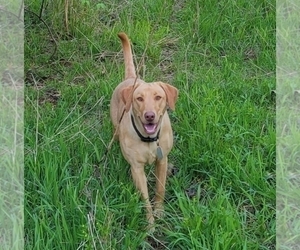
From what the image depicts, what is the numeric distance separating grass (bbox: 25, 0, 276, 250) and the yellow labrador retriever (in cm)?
9

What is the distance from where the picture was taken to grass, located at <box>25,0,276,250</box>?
3248 millimetres

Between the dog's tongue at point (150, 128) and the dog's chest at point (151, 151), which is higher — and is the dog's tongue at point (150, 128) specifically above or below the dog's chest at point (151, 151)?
above

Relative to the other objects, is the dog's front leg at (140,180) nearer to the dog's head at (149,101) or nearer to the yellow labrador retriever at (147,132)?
the yellow labrador retriever at (147,132)

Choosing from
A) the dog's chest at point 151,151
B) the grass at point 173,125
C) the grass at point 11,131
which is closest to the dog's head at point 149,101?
the dog's chest at point 151,151

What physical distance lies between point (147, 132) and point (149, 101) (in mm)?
179

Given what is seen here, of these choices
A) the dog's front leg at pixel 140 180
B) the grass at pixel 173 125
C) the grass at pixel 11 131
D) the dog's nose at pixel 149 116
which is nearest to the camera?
the grass at pixel 11 131

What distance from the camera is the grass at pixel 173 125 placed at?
10.7ft

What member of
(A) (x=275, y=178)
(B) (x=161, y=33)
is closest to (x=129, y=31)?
(B) (x=161, y=33)

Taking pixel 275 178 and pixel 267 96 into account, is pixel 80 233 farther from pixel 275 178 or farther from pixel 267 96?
pixel 267 96

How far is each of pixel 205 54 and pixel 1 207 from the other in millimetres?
2913

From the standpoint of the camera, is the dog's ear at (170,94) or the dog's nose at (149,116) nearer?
the dog's nose at (149,116)

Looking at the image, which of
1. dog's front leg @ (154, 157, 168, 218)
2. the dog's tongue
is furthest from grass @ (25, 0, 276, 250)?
the dog's tongue

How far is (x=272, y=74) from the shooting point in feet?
17.0

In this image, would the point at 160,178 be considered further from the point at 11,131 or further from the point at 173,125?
the point at 11,131
